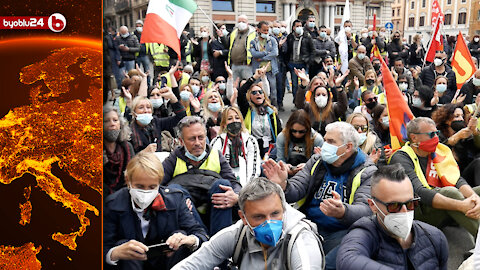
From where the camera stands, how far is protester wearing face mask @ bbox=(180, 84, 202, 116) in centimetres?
587

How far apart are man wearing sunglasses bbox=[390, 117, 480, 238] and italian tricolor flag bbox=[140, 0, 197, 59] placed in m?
2.95

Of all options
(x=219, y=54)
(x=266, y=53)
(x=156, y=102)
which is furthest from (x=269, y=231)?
(x=219, y=54)

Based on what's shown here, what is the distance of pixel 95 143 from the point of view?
1.74 meters

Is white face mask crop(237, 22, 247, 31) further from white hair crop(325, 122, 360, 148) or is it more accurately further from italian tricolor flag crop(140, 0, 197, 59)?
white hair crop(325, 122, 360, 148)

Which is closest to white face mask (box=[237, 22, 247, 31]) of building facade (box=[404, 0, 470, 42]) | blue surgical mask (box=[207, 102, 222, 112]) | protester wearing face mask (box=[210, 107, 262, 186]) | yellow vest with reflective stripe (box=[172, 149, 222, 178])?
blue surgical mask (box=[207, 102, 222, 112])

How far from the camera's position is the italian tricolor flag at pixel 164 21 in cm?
548

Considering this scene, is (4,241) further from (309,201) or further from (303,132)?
(303,132)

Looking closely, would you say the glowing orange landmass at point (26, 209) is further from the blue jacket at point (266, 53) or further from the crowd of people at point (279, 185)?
the blue jacket at point (266, 53)

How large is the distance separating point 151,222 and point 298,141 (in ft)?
7.57

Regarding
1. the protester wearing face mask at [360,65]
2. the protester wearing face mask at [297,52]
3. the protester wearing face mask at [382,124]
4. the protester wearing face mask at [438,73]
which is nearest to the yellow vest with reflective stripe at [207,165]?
the protester wearing face mask at [382,124]

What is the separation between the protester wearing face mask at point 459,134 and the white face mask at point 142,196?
3.29 meters

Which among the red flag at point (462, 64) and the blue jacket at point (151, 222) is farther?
the red flag at point (462, 64)

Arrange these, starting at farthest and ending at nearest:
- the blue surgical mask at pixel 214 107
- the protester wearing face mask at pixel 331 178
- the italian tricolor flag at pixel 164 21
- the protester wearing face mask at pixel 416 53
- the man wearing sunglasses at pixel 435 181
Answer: the protester wearing face mask at pixel 416 53 < the blue surgical mask at pixel 214 107 < the italian tricolor flag at pixel 164 21 < the man wearing sunglasses at pixel 435 181 < the protester wearing face mask at pixel 331 178

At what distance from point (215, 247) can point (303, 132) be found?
2.41 metres
